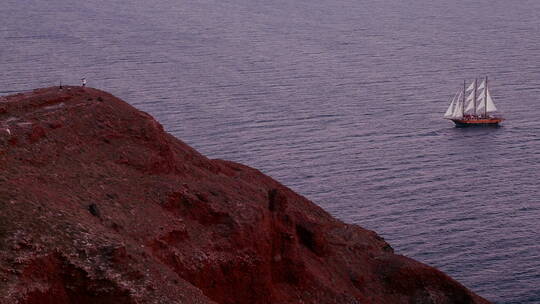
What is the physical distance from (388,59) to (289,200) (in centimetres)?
12102

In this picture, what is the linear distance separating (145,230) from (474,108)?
406ft

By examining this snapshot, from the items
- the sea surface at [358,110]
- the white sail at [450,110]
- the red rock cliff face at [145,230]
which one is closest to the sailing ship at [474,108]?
the white sail at [450,110]

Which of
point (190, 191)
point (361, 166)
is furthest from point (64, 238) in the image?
point (361, 166)

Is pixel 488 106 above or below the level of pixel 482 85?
below

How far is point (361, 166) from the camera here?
10775 centimetres

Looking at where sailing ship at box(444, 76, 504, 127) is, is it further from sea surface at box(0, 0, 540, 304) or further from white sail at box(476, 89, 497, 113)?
sea surface at box(0, 0, 540, 304)

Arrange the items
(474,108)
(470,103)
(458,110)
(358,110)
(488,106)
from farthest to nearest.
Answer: (470,103) → (474,108) → (488,106) → (458,110) → (358,110)

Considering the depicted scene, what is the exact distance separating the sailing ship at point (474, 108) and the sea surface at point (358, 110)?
7.00 ft

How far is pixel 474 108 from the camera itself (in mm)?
152750

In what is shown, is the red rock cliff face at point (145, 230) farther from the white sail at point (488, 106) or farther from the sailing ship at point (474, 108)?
the white sail at point (488, 106)

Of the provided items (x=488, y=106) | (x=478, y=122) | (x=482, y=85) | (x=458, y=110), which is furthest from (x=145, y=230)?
(x=482, y=85)

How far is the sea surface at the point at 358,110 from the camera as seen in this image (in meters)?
88.2

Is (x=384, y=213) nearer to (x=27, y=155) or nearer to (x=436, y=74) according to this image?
(x=27, y=155)

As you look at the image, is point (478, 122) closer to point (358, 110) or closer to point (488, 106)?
point (488, 106)
